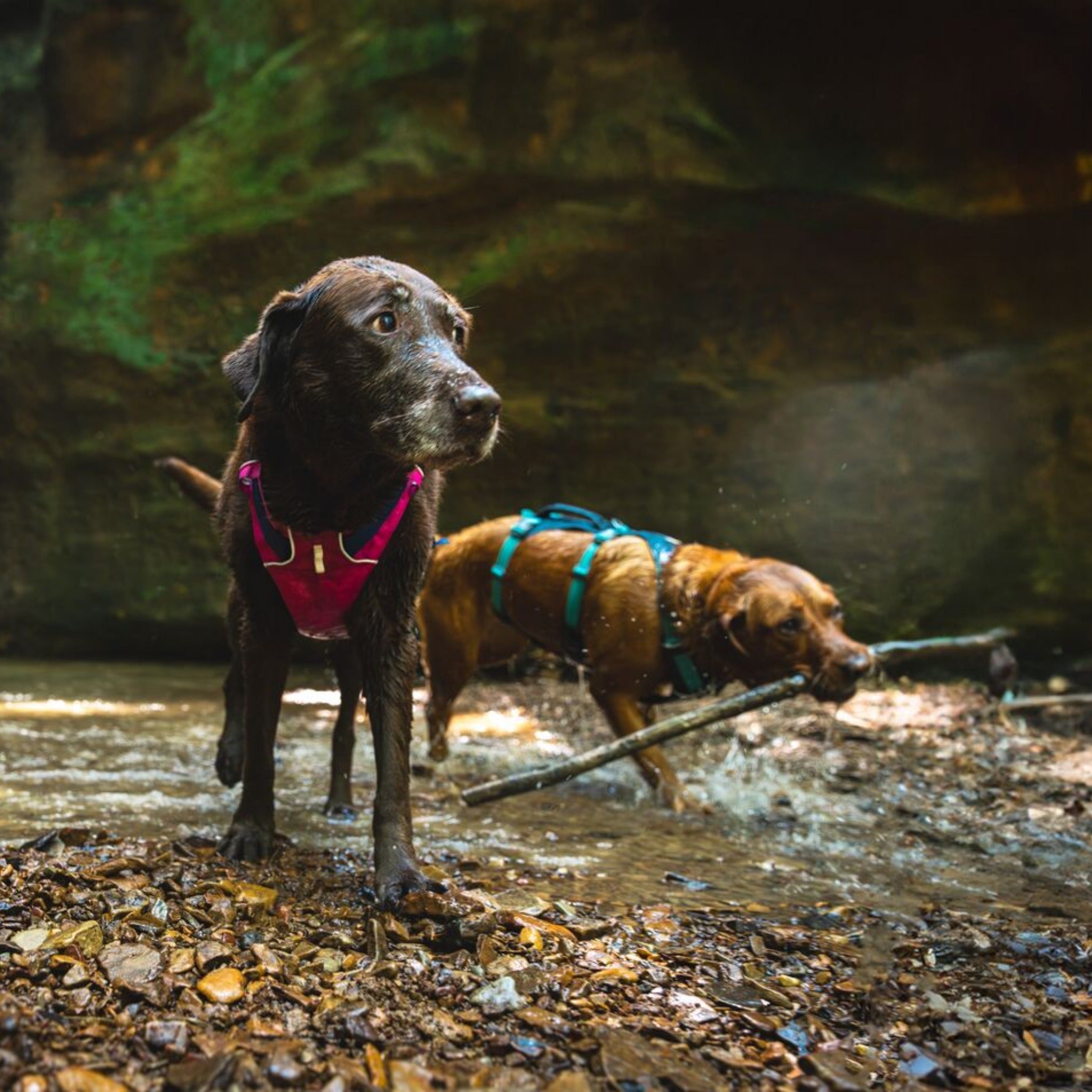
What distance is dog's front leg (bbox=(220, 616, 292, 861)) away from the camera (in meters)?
3.22

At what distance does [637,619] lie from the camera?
494cm

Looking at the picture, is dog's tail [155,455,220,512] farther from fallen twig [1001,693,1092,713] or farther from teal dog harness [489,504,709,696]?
fallen twig [1001,693,1092,713]

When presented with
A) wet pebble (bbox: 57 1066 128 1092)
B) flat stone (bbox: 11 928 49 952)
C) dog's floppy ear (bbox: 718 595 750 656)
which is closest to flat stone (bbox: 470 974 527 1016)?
wet pebble (bbox: 57 1066 128 1092)

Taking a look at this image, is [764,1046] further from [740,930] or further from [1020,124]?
[1020,124]

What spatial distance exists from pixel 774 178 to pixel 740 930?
6.56 metres

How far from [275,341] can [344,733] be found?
1729mm

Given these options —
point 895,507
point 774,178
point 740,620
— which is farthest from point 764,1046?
point 774,178

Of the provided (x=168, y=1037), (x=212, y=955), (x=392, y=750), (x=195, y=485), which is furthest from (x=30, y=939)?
(x=195, y=485)

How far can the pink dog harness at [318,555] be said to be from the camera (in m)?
3.07

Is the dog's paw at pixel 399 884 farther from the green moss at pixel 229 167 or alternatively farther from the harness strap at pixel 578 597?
the green moss at pixel 229 167

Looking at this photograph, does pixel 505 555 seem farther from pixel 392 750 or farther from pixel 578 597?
pixel 392 750

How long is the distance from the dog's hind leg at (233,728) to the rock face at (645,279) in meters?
4.54

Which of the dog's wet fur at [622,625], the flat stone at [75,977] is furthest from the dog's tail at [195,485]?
the flat stone at [75,977]

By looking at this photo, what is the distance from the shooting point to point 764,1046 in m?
2.06
